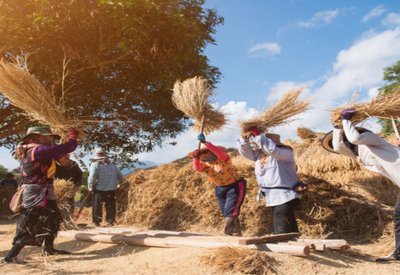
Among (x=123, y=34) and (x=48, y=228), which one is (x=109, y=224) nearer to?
(x=48, y=228)

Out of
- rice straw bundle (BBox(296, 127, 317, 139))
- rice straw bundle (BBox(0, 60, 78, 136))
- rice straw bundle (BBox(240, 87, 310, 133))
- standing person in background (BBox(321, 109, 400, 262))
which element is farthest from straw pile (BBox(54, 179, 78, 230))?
rice straw bundle (BBox(296, 127, 317, 139))

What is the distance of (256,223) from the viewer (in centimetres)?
623

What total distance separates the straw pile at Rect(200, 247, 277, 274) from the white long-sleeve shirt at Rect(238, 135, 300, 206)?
0.76m

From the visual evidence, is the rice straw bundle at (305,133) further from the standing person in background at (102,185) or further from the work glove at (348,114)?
the work glove at (348,114)

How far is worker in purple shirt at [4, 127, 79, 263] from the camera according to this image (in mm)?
4340

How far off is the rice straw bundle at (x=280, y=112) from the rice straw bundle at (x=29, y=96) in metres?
2.23

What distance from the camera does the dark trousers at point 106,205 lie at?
7164mm

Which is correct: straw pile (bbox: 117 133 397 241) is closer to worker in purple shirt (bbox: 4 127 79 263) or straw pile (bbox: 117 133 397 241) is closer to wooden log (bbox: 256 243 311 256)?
wooden log (bbox: 256 243 311 256)

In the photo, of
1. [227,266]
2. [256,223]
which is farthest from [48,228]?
[256,223]

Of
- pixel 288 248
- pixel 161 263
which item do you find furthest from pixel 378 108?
pixel 161 263

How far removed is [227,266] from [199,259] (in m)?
0.35

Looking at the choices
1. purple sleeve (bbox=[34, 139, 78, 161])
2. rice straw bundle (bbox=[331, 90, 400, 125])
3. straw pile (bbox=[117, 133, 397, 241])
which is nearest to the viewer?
rice straw bundle (bbox=[331, 90, 400, 125])

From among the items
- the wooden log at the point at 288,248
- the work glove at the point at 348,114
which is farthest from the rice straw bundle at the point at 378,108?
the wooden log at the point at 288,248

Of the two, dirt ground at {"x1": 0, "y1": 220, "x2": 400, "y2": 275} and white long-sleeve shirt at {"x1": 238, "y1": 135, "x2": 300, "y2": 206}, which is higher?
white long-sleeve shirt at {"x1": 238, "y1": 135, "x2": 300, "y2": 206}
